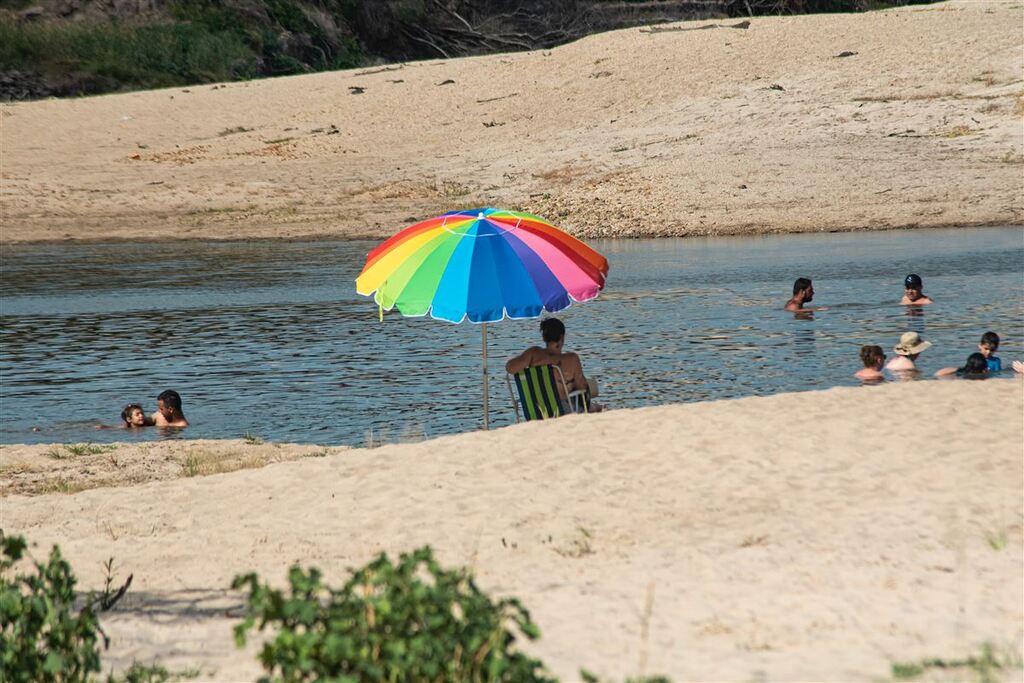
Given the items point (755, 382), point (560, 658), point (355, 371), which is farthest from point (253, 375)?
point (560, 658)

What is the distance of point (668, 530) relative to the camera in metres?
7.55

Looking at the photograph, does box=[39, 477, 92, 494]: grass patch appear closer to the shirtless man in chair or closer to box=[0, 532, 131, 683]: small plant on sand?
the shirtless man in chair

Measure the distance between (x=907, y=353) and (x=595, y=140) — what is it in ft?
61.6

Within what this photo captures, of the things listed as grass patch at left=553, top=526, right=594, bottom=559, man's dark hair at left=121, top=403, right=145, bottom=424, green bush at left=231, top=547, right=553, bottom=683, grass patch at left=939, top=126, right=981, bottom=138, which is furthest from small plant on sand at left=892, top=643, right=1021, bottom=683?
grass patch at left=939, top=126, right=981, bottom=138

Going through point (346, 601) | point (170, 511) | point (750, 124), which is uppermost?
point (750, 124)

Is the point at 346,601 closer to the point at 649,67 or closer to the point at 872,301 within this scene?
the point at 872,301

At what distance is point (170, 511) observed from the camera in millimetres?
8859

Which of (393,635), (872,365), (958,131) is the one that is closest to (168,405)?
(872,365)

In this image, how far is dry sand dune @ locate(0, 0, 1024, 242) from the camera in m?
28.9

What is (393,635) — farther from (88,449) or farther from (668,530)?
(88,449)

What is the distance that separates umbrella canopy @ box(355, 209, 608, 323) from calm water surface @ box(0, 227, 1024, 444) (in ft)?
8.70

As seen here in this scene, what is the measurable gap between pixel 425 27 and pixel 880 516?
1952 inches

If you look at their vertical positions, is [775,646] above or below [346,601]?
below

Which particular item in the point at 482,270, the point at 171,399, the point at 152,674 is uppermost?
the point at 482,270
